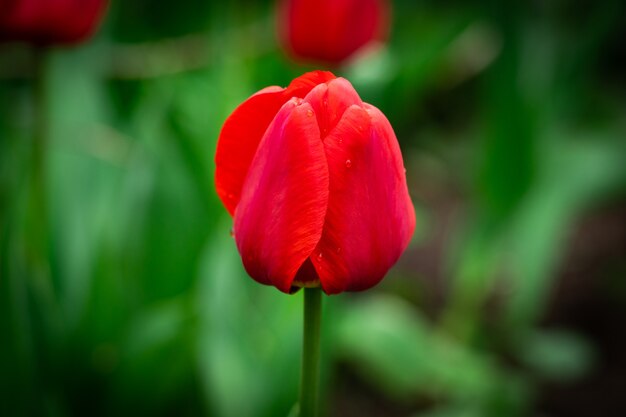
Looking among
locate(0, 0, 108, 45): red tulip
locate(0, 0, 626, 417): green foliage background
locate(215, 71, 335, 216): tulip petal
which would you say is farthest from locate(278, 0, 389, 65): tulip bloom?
locate(215, 71, 335, 216): tulip petal

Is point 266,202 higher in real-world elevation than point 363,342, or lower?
higher

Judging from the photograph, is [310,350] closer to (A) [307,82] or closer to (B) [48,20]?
(A) [307,82]

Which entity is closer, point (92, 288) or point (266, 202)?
point (266, 202)

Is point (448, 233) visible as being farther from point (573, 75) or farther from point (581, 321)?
point (573, 75)

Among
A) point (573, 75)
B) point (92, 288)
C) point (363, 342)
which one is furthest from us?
point (573, 75)

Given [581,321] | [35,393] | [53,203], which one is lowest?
[581,321]

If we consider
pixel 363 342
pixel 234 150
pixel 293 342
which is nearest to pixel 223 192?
pixel 234 150

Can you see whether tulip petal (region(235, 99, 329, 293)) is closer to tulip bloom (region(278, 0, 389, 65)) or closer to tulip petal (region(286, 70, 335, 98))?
tulip petal (region(286, 70, 335, 98))

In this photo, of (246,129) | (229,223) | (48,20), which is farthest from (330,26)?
(246,129)
